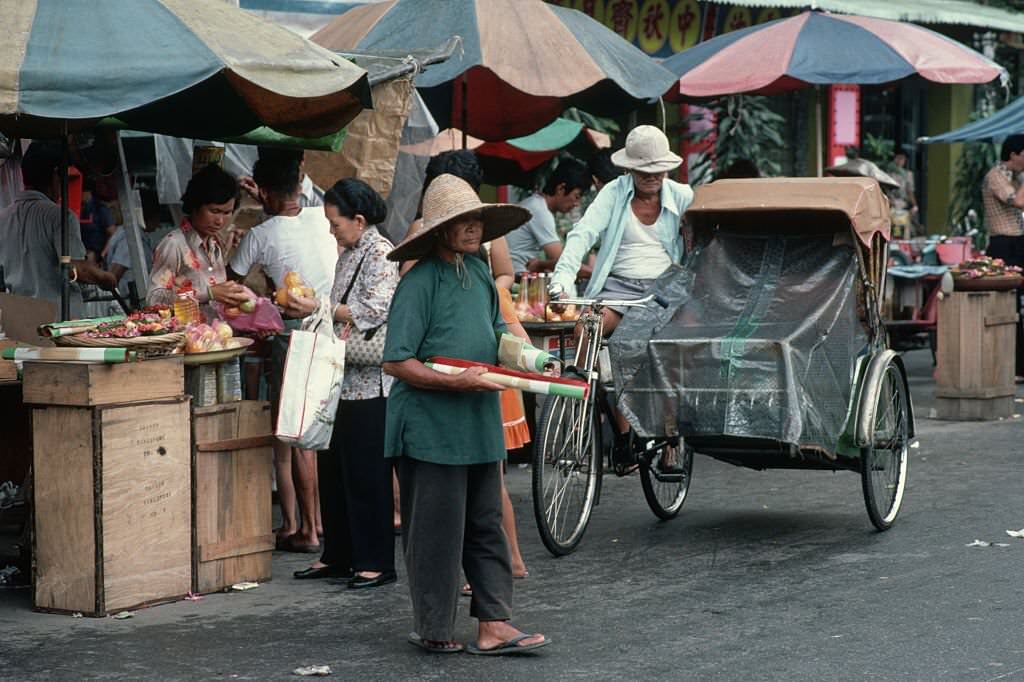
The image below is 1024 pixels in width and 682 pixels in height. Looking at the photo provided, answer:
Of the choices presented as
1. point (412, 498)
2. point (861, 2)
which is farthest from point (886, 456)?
point (861, 2)

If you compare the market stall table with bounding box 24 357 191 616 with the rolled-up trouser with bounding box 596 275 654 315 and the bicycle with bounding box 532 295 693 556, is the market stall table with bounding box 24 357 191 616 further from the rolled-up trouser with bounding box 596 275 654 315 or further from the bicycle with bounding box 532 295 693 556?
the rolled-up trouser with bounding box 596 275 654 315

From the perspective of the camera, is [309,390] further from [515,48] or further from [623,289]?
[515,48]

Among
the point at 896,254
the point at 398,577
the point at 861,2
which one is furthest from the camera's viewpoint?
the point at 861,2

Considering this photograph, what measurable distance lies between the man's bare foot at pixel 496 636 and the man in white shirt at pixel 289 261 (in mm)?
2186

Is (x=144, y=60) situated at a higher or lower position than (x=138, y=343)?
higher

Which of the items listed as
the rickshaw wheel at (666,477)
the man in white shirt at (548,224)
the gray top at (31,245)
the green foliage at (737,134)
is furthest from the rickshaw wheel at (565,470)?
the green foliage at (737,134)

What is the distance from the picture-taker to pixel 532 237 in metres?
11.4

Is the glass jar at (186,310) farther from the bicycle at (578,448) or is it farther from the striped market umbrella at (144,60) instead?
the bicycle at (578,448)

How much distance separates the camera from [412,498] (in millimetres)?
5871

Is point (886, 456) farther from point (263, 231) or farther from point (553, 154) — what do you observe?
point (553, 154)

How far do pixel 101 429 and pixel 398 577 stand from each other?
5.20 feet

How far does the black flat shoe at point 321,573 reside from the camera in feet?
23.9

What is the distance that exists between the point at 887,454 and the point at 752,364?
114 cm

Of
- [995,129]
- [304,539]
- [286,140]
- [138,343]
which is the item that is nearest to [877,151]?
[995,129]
